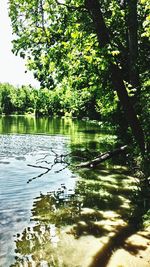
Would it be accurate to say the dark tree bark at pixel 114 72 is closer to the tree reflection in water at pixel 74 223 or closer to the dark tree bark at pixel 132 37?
the tree reflection in water at pixel 74 223

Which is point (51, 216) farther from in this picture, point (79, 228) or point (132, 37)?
point (132, 37)

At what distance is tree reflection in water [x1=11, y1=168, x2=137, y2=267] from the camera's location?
306 inches

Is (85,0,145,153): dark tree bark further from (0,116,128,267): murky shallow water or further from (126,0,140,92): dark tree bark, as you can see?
(126,0,140,92): dark tree bark

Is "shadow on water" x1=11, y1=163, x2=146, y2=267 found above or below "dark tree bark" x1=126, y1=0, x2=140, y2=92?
below

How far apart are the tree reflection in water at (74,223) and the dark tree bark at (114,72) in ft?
8.54

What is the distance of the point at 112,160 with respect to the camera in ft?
67.6

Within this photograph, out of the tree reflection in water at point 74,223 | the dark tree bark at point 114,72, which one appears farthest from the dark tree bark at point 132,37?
the tree reflection in water at point 74,223

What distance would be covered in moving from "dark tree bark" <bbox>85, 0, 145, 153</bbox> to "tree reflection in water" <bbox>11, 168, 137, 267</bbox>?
2604 millimetres

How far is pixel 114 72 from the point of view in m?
9.30

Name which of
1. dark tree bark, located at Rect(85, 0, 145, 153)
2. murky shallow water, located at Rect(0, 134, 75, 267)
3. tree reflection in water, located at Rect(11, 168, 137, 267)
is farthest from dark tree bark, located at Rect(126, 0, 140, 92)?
tree reflection in water, located at Rect(11, 168, 137, 267)

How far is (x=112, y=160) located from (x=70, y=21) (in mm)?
12163

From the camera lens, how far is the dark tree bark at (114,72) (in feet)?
29.5

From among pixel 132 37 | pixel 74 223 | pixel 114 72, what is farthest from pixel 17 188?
pixel 132 37

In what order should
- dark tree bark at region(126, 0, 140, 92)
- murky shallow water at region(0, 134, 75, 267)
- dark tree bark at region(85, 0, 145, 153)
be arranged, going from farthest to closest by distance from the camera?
dark tree bark at region(126, 0, 140, 92), murky shallow water at region(0, 134, 75, 267), dark tree bark at region(85, 0, 145, 153)
